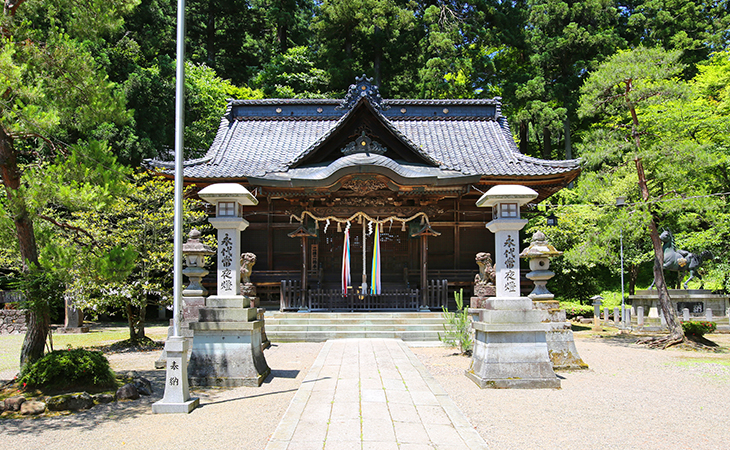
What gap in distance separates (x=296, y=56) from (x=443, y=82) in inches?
374

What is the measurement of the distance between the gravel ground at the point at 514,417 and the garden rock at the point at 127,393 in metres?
0.16

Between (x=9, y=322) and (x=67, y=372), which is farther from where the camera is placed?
(x=9, y=322)

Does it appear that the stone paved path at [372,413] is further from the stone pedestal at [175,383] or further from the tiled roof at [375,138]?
the tiled roof at [375,138]

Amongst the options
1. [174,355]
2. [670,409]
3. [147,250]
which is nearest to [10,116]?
[174,355]

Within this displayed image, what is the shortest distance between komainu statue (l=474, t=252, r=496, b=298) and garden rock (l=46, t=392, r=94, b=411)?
7378 millimetres

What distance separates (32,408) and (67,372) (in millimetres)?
761

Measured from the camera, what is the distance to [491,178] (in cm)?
1656

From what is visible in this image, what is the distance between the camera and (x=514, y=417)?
6000mm

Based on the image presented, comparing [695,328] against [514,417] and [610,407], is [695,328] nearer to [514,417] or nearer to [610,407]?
[610,407]

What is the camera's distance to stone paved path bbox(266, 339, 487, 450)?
192 inches

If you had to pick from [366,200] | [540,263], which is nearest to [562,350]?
[540,263]

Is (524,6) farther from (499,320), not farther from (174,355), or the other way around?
(174,355)

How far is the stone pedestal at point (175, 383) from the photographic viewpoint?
617 cm

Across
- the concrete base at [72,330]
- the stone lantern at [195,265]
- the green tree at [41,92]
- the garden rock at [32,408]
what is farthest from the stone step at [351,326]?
the garden rock at [32,408]
